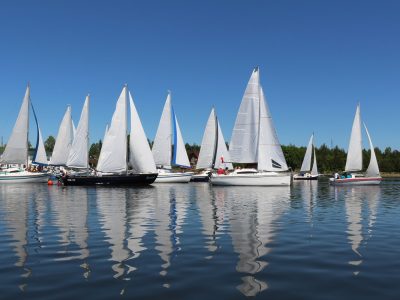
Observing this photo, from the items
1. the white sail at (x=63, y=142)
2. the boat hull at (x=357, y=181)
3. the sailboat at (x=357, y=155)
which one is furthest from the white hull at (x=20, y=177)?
the sailboat at (x=357, y=155)

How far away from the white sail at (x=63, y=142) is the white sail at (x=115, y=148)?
666 inches

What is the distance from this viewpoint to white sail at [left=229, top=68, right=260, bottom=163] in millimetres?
56219

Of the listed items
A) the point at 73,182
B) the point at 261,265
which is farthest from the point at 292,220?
the point at 73,182

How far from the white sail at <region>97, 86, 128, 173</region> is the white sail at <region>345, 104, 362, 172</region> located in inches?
1385

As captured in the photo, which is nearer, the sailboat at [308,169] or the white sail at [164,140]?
the white sail at [164,140]

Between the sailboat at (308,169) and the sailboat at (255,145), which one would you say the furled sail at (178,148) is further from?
the sailboat at (308,169)

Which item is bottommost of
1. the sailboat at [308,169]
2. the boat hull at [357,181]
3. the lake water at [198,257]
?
the lake water at [198,257]

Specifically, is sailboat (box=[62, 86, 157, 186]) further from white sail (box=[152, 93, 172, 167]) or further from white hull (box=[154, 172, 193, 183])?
white sail (box=[152, 93, 172, 167])

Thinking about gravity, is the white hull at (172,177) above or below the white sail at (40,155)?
below

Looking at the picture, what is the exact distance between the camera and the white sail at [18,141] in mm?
65375

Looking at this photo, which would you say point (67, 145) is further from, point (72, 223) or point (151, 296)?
point (151, 296)

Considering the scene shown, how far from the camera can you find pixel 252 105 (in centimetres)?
5622

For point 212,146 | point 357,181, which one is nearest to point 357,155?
point 357,181

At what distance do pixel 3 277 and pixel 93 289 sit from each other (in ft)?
8.12
